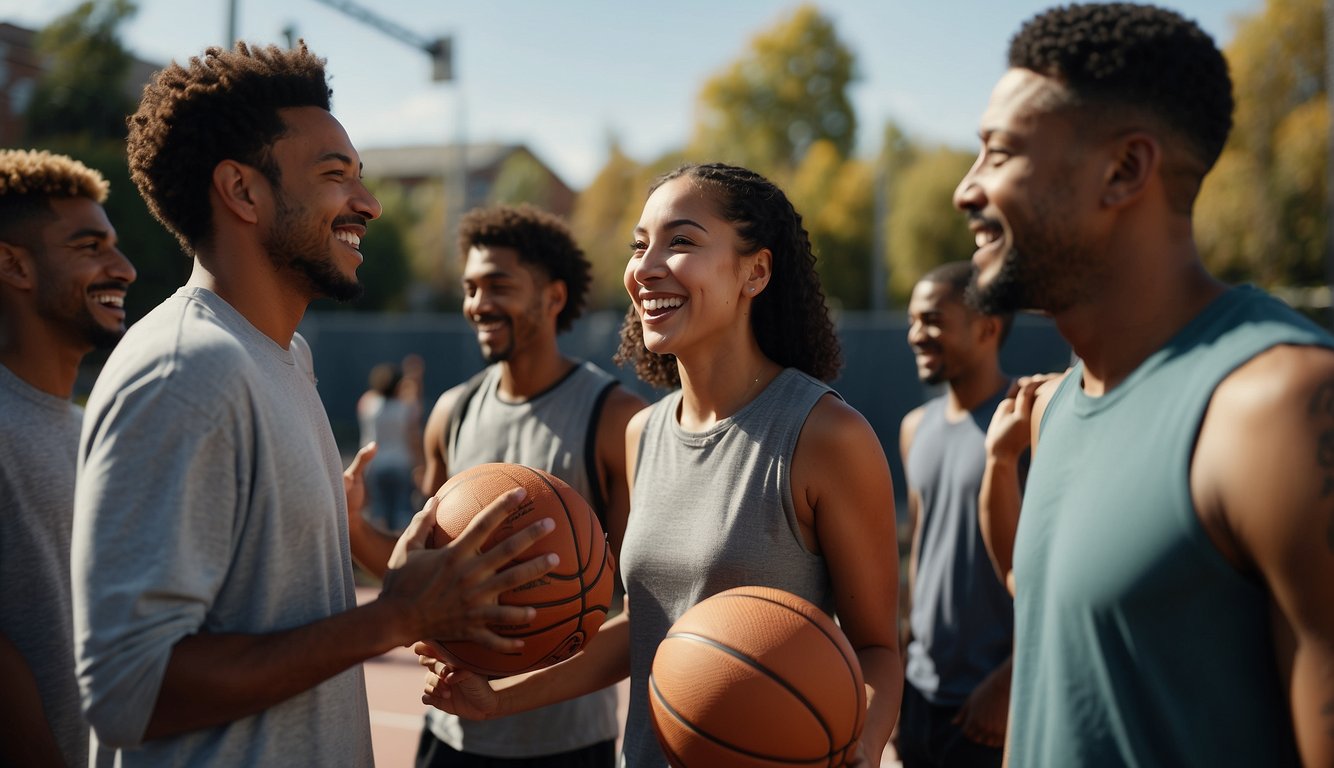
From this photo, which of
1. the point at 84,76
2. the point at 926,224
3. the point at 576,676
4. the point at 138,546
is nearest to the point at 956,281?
the point at 576,676

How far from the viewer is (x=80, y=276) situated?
3.21m

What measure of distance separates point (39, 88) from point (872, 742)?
23067 mm

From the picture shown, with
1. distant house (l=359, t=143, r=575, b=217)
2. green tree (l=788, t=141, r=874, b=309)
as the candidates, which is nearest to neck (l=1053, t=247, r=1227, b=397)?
green tree (l=788, t=141, r=874, b=309)

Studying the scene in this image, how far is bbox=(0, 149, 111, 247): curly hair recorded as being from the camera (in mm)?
3193

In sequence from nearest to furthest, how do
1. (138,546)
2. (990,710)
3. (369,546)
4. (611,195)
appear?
(138,546), (369,546), (990,710), (611,195)

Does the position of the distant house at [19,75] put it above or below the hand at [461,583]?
above

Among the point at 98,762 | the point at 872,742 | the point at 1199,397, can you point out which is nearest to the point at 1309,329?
the point at 1199,397

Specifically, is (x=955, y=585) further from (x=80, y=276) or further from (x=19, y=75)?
(x=19, y=75)

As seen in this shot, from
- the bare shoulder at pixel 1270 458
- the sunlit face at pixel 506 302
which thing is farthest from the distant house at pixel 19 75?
the bare shoulder at pixel 1270 458

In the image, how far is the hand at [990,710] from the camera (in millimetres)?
3676

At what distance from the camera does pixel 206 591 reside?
1.87 m

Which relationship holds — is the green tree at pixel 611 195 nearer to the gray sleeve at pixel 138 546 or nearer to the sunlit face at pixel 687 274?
the sunlit face at pixel 687 274

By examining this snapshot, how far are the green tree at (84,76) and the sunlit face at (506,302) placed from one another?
38.9 ft

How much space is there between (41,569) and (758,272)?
2.04 m
